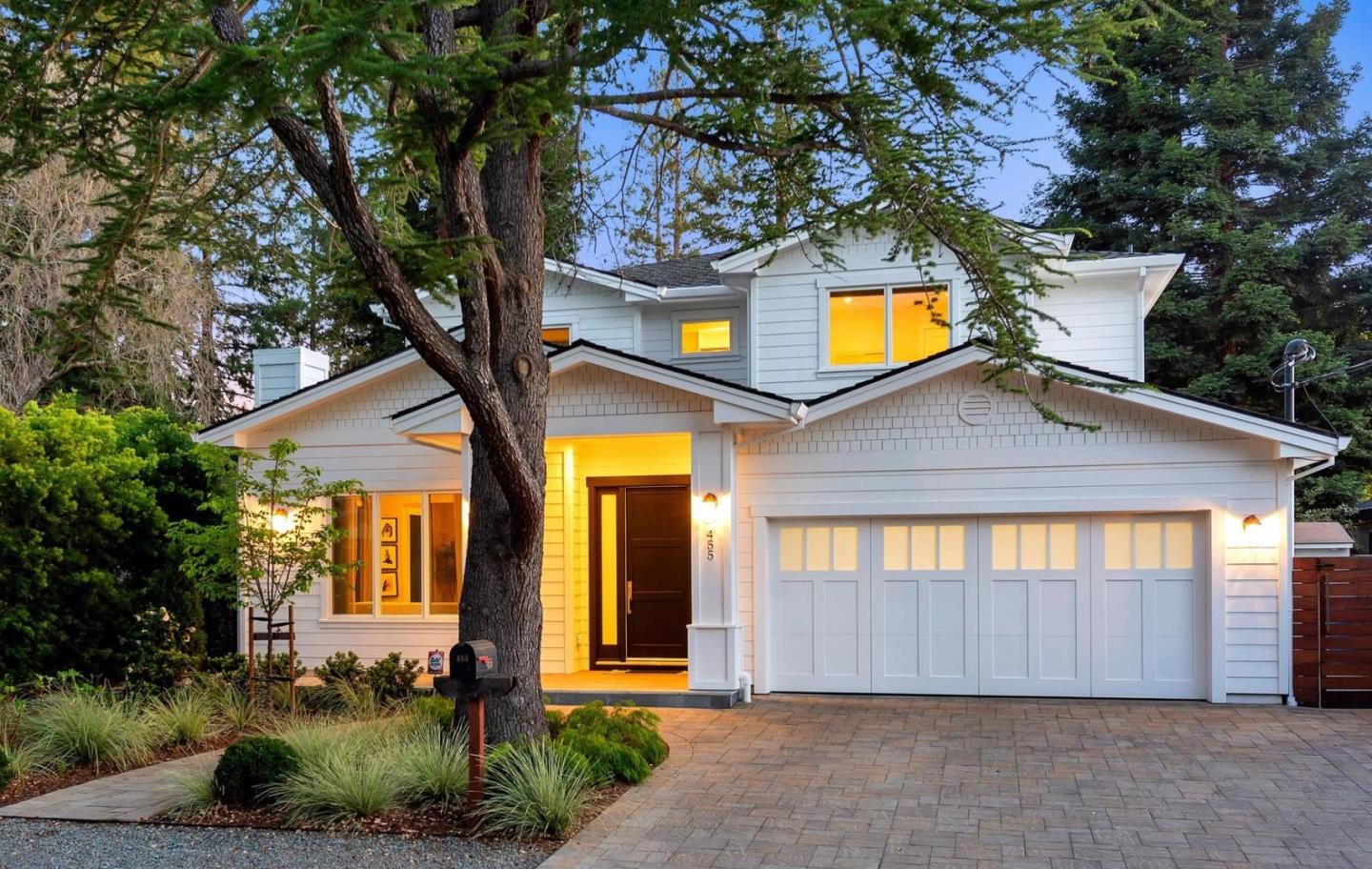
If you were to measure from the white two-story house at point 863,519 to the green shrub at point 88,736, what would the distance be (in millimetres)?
3917

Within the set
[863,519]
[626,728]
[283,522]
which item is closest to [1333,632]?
[863,519]

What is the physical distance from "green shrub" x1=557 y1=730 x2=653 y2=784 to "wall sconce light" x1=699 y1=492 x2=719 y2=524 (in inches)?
140

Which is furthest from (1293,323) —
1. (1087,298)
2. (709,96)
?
(709,96)

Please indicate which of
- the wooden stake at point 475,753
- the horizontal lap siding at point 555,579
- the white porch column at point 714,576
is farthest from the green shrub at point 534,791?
the horizontal lap siding at point 555,579

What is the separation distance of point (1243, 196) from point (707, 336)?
50.1 feet

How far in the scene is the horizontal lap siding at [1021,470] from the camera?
973 cm

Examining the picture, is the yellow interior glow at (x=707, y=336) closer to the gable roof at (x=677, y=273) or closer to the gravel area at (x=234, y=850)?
the gable roof at (x=677, y=273)

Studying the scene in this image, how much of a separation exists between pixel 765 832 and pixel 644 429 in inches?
214

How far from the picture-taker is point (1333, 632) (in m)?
9.55

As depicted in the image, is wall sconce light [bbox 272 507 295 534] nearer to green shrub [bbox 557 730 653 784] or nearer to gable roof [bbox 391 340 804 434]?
gable roof [bbox 391 340 804 434]

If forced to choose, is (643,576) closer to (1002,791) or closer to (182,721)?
(182,721)

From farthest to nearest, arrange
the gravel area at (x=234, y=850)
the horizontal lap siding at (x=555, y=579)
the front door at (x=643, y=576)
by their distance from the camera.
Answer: the front door at (x=643, y=576) → the horizontal lap siding at (x=555, y=579) → the gravel area at (x=234, y=850)

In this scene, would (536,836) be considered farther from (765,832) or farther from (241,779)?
(241,779)

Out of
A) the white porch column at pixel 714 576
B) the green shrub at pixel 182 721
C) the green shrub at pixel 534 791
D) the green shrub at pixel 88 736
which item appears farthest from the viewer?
the white porch column at pixel 714 576
